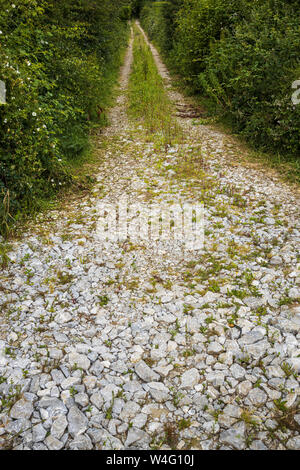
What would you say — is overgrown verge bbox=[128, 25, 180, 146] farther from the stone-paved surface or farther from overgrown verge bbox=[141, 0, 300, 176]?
the stone-paved surface

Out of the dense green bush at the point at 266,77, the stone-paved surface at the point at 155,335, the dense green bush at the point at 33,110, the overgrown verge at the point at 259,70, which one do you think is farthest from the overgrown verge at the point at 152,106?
the stone-paved surface at the point at 155,335

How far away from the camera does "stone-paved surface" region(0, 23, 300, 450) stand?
3035 mm

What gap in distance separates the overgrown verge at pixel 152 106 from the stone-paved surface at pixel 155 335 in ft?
15.1

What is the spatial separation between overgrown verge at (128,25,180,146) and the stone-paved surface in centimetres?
461

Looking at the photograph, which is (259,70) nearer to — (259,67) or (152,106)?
(259,67)

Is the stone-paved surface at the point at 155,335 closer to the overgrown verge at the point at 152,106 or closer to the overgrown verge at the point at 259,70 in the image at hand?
the overgrown verge at the point at 259,70

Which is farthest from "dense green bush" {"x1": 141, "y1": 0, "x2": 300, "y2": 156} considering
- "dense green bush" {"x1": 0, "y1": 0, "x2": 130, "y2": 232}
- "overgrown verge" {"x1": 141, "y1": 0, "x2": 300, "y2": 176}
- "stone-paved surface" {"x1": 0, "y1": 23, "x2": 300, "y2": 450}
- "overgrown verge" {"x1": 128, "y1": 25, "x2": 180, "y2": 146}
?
"dense green bush" {"x1": 0, "y1": 0, "x2": 130, "y2": 232}

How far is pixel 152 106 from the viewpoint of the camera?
→ 1307 cm

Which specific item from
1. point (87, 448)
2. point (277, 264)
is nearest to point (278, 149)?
point (277, 264)

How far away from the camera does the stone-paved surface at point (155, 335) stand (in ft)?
9.96

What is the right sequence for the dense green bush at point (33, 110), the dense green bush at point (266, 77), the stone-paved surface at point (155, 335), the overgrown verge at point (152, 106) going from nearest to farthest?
the stone-paved surface at point (155, 335) → the dense green bush at point (33, 110) → the dense green bush at point (266, 77) → the overgrown verge at point (152, 106)

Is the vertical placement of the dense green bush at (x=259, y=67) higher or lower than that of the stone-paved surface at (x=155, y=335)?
higher

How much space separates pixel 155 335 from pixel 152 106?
11.2m

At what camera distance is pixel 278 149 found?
28.2 ft
